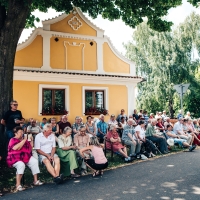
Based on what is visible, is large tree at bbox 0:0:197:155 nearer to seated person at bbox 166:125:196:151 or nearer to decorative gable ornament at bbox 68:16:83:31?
decorative gable ornament at bbox 68:16:83:31

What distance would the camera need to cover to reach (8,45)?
6.99 metres

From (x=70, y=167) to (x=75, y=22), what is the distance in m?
10.5

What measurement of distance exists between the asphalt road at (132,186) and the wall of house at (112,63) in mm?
8983

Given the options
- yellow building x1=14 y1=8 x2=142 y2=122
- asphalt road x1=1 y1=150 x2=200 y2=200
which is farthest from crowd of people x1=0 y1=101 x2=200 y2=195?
yellow building x1=14 y1=8 x2=142 y2=122

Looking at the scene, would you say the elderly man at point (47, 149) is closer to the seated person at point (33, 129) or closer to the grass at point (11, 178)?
the grass at point (11, 178)

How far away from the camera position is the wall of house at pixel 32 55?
13.2 meters

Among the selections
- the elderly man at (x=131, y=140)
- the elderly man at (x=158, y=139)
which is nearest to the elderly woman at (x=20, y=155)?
the elderly man at (x=131, y=140)

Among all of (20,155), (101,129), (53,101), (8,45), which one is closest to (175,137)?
(101,129)

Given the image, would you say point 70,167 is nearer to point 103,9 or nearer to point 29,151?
point 29,151

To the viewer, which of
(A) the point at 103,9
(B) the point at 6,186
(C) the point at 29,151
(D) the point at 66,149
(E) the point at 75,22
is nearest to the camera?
(B) the point at 6,186

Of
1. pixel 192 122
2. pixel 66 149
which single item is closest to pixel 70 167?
pixel 66 149

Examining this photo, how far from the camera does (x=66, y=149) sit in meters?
6.70

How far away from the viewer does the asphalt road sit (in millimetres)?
4891

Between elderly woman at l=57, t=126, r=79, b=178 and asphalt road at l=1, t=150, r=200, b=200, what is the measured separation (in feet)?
1.24
